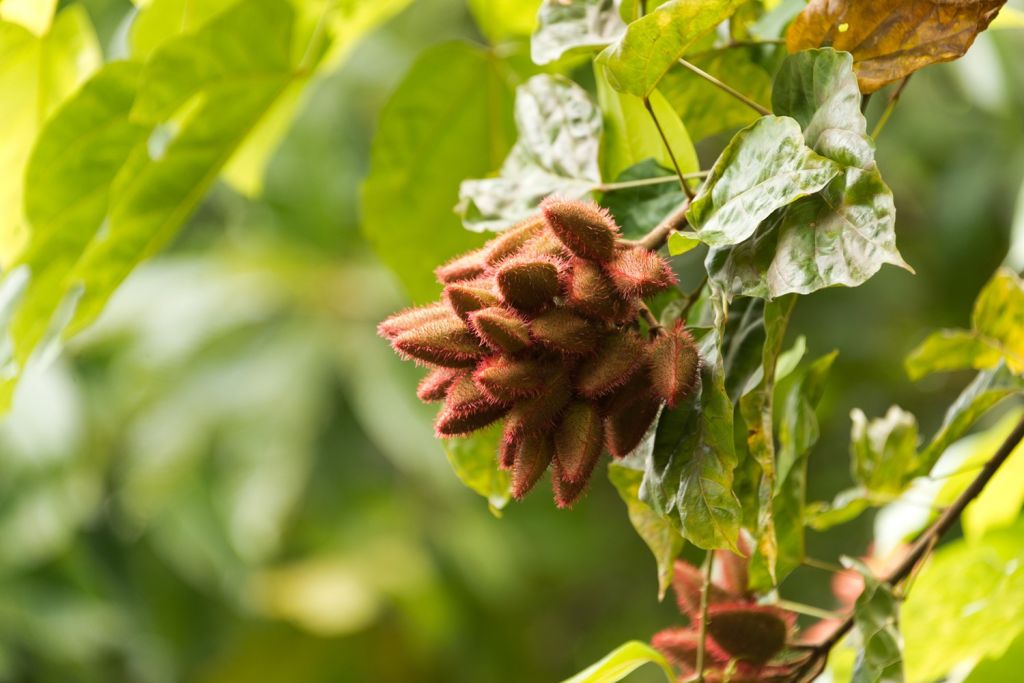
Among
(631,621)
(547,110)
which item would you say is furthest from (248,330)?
(547,110)

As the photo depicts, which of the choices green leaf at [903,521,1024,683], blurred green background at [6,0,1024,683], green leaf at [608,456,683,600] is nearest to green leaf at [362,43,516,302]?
green leaf at [608,456,683,600]

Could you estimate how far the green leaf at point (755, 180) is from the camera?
492 mm

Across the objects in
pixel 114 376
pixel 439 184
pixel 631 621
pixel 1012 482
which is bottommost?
pixel 631 621

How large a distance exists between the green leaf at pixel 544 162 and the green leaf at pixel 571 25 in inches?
2.7

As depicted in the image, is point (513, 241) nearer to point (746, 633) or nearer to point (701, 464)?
point (701, 464)

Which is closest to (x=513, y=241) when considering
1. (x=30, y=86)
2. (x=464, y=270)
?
(x=464, y=270)

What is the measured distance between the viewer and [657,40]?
0.55m

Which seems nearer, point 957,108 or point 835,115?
point 835,115

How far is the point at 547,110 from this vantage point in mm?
739

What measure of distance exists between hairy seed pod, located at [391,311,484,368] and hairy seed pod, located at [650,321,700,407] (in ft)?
0.28

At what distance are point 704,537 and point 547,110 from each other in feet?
1.04

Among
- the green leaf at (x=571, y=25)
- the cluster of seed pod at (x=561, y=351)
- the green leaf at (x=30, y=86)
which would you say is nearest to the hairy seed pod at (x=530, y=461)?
the cluster of seed pod at (x=561, y=351)

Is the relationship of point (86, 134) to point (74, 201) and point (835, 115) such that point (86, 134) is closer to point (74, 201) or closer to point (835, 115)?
point (74, 201)

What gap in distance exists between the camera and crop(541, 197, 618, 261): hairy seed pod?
0.55 meters
